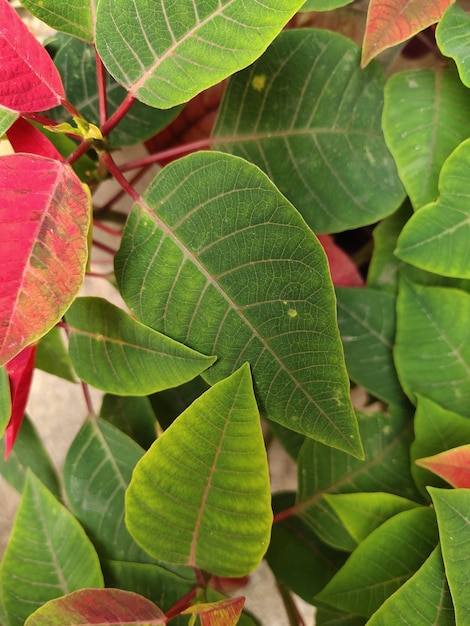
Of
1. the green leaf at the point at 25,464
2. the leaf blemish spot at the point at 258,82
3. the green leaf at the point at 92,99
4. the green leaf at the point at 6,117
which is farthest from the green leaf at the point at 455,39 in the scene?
the green leaf at the point at 25,464

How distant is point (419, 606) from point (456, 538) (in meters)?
0.07

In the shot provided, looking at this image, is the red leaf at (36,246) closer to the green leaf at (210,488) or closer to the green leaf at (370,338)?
the green leaf at (210,488)

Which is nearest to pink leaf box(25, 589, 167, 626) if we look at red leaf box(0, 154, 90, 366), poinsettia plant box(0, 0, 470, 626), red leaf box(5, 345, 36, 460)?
poinsettia plant box(0, 0, 470, 626)

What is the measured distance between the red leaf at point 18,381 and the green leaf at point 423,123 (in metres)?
0.43

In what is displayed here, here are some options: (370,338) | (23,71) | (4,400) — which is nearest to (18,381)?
(4,400)

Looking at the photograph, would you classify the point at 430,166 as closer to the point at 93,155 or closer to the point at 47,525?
the point at 93,155

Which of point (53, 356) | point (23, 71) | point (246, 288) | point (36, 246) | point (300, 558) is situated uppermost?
point (23, 71)

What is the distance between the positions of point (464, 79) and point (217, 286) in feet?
1.00

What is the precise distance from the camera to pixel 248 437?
1.58ft

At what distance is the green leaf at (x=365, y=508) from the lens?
0.61m

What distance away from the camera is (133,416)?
0.79 m

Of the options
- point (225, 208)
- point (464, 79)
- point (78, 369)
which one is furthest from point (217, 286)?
point (464, 79)

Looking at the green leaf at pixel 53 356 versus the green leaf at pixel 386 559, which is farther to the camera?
the green leaf at pixel 53 356

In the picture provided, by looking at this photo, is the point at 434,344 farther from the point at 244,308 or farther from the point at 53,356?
the point at 53,356
